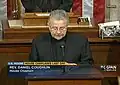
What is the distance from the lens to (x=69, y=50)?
3.37m

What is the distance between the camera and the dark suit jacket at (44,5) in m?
4.38

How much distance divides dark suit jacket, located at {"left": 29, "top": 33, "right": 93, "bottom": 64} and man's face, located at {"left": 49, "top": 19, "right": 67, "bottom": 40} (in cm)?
15

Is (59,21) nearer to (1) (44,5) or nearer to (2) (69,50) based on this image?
(2) (69,50)

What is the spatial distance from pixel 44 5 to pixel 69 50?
133 cm

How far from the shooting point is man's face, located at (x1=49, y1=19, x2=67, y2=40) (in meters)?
3.21

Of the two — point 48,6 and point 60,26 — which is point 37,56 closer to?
point 60,26

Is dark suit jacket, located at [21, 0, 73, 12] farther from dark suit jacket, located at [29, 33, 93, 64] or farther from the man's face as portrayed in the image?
the man's face

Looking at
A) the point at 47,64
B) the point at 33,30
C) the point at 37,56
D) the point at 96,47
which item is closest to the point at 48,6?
the point at 33,30

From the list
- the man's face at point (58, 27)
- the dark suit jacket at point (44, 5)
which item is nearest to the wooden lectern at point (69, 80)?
the man's face at point (58, 27)

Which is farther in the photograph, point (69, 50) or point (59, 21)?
point (69, 50)

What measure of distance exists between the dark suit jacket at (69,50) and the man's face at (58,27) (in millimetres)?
146

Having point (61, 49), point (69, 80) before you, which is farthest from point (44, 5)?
point (69, 80)

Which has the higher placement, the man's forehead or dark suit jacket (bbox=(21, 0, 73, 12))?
dark suit jacket (bbox=(21, 0, 73, 12))

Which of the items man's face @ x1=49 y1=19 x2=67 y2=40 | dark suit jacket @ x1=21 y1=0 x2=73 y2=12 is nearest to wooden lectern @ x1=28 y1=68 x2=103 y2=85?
man's face @ x1=49 y1=19 x2=67 y2=40
